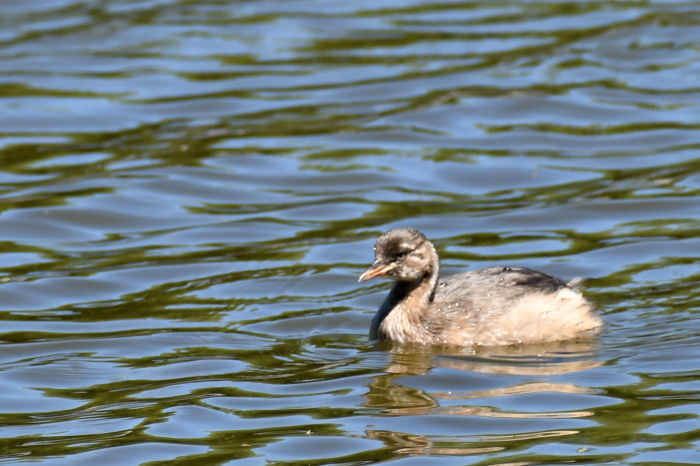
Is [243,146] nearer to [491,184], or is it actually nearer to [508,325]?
[491,184]

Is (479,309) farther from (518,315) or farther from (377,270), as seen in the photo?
(377,270)

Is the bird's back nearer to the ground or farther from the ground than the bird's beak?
nearer to the ground

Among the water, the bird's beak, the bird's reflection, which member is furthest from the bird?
the water

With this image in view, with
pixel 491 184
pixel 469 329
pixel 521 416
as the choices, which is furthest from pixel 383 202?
pixel 521 416

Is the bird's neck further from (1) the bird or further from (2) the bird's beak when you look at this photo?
(2) the bird's beak

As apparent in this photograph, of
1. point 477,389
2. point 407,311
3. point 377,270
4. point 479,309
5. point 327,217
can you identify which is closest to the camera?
point 477,389

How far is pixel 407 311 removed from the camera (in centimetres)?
1013

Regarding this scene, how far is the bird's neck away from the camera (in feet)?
32.7

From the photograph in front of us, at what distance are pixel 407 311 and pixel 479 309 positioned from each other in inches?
20.5

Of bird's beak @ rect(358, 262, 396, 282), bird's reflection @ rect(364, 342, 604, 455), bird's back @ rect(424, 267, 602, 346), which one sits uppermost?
bird's beak @ rect(358, 262, 396, 282)

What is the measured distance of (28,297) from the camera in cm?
1100

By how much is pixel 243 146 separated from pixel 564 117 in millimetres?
3529

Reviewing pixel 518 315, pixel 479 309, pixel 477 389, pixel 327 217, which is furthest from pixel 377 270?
pixel 327 217

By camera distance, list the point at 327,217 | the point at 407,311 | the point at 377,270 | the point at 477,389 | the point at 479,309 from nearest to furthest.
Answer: the point at 477,389, the point at 377,270, the point at 479,309, the point at 407,311, the point at 327,217
